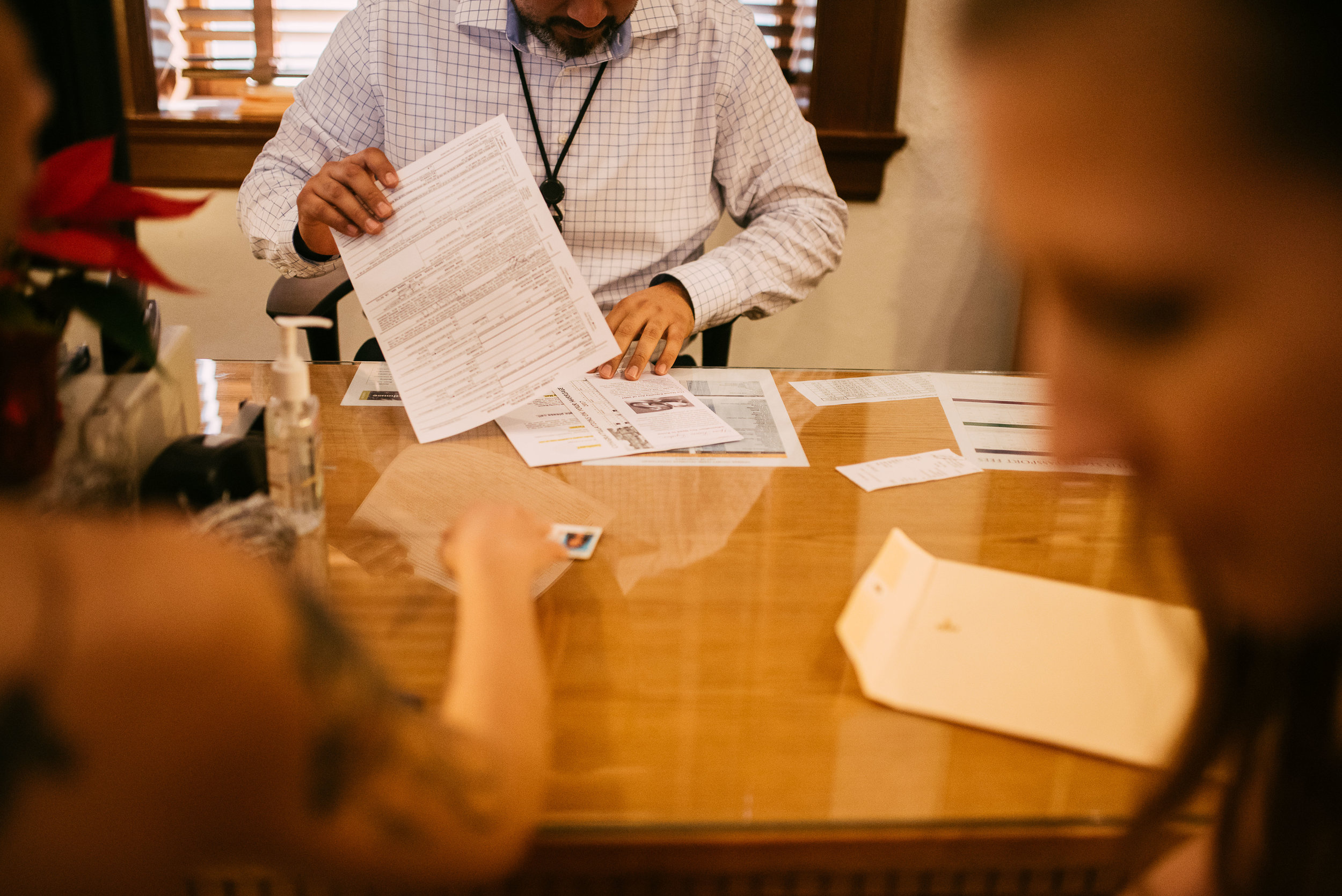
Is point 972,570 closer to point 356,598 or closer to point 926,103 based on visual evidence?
point 356,598

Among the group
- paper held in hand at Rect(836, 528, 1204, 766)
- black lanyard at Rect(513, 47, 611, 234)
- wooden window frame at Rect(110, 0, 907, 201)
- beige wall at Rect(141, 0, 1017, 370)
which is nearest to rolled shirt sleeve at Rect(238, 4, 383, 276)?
black lanyard at Rect(513, 47, 611, 234)

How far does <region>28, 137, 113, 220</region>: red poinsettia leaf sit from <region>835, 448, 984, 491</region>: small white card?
754mm

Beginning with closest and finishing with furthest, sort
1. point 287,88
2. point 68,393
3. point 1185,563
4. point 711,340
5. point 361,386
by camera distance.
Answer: point 1185,563 → point 68,393 → point 361,386 → point 711,340 → point 287,88

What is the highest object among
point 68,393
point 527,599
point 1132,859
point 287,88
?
point 287,88

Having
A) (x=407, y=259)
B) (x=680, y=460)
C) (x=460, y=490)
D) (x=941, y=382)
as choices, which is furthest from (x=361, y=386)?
(x=941, y=382)

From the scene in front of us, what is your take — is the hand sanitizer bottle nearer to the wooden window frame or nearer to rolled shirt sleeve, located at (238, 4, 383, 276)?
rolled shirt sleeve, located at (238, 4, 383, 276)

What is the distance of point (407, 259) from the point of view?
1.17 metres

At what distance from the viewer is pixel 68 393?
0.79 meters

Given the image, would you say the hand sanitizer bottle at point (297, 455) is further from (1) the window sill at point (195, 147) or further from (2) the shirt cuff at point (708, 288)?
(1) the window sill at point (195, 147)

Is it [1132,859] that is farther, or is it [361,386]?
[361,386]

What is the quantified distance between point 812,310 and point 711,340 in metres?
1.06

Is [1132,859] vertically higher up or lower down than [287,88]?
lower down

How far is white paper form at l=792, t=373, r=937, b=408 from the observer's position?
4.26 ft

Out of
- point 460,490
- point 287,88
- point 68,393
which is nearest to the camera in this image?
point 68,393
